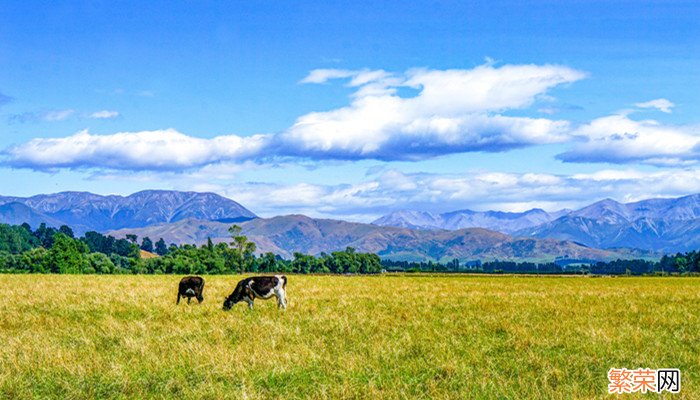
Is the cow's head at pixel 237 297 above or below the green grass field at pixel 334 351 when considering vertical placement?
above

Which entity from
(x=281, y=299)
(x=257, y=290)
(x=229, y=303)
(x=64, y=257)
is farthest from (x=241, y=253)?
(x=281, y=299)

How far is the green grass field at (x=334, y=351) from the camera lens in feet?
42.3

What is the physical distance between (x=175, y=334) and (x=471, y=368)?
9515 mm

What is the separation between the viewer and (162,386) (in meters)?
13.1

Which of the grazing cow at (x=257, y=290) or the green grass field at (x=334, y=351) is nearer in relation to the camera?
the green grass field at (x=334, y=351)

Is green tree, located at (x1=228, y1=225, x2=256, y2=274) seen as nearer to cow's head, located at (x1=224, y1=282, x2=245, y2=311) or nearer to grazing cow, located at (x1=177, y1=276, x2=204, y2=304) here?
grazing cow, located at (x1=177, y1=276, x2=204, y2=304)

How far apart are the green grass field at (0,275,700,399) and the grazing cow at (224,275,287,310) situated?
3.91 feet

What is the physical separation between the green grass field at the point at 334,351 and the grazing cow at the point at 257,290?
47.0 inches

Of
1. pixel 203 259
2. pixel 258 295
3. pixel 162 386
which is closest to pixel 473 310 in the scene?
pixel 258 295

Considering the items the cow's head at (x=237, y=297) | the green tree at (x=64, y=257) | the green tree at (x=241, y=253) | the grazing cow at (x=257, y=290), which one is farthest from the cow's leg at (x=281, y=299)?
the green tree at (x=241, y=253)

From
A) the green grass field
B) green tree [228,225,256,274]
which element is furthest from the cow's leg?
green tree [228,225,256,274]

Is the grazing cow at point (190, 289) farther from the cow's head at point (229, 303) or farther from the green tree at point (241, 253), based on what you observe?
the green tree at point (241, 253)

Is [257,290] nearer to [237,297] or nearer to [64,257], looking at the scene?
[237,297]

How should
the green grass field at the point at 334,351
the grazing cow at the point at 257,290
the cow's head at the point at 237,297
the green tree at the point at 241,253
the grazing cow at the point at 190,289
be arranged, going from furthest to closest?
the green tree at the point at 241,253
the grazing cow at the point at 190,289
the grazing cow at the point at 257,290
the cow's head at the point at 237,297
the green grass field at the point at 334,351
